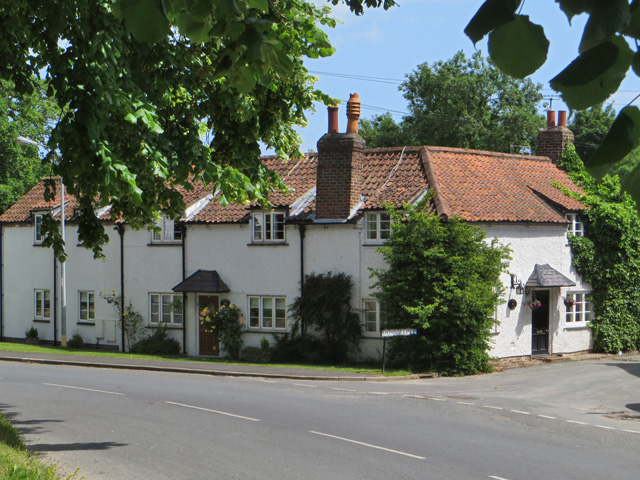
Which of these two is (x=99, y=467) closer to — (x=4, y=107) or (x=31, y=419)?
(x=31, y=419)

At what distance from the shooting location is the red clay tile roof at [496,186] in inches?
1032

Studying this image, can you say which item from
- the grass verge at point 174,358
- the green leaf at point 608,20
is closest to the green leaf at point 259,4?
the green leaf at point 608,20

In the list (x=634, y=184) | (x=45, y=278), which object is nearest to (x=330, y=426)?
(x=634, y=184)

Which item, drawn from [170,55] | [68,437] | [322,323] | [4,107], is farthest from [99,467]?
[4,107]

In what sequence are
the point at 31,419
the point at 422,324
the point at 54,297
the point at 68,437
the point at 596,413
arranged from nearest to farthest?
the point at 68,437, the point at 31,419, the point at 596,413, the point at 422,324, the point at 54,297

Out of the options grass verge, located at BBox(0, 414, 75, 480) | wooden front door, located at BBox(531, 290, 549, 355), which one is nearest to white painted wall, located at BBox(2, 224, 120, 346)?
wooden front door, located at BBox(531, 290, 549, 355)

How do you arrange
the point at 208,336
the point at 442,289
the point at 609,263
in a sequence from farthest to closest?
1. the point at 208,336
2. the point at 609,263
3. the point at 442,289

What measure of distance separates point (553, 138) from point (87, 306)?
21.0 meters

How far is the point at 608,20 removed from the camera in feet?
7.16

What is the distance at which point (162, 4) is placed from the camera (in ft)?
9.10

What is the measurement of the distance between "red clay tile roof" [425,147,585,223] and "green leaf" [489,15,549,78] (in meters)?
22.7

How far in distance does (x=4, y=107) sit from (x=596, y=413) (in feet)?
115

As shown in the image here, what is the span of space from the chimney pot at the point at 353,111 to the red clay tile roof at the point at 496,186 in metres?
2.76

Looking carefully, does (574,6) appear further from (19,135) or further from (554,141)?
(19,135)
